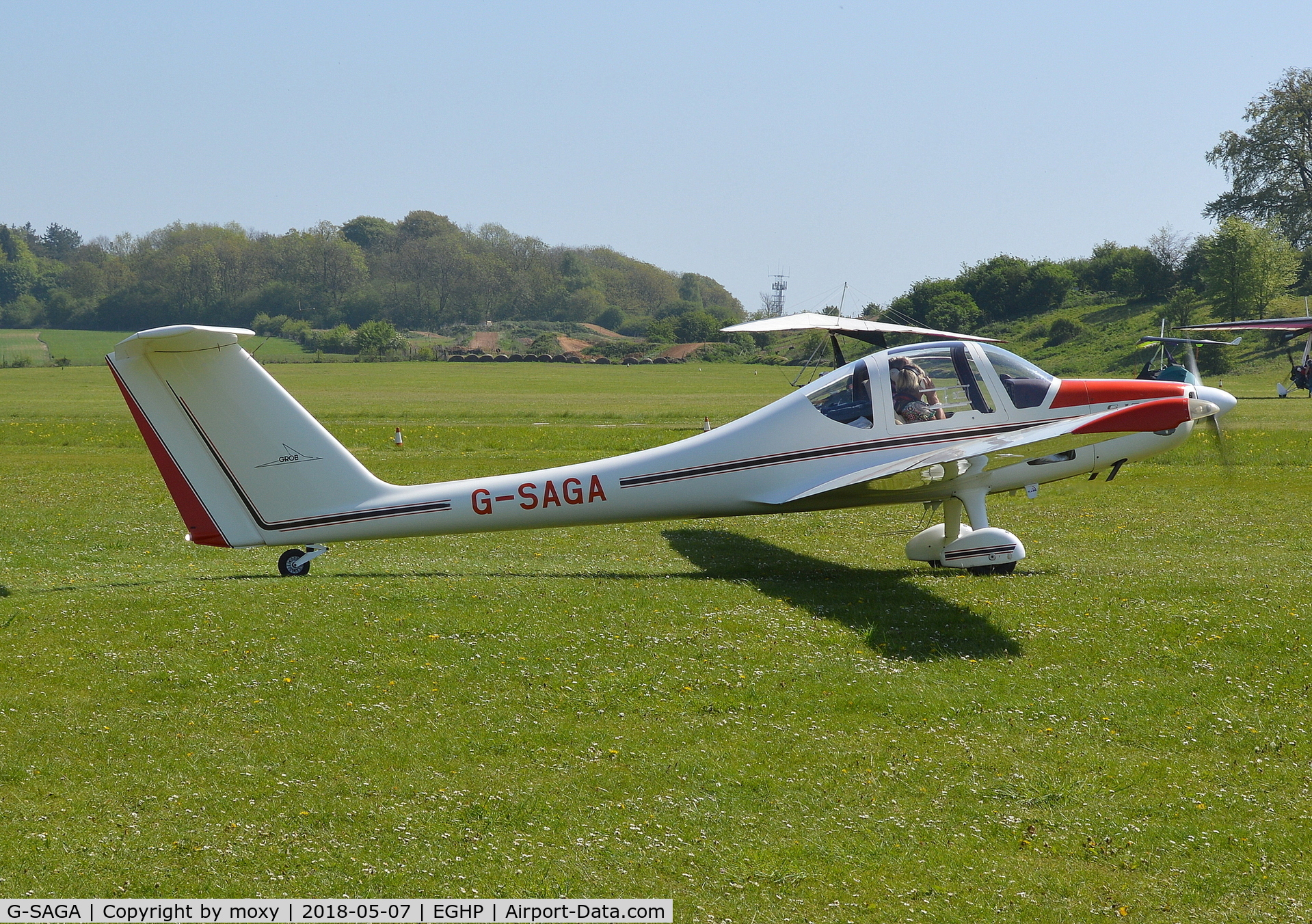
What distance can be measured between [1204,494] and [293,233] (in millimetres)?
178028

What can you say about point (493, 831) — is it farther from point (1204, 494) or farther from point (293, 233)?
point (293, 233)

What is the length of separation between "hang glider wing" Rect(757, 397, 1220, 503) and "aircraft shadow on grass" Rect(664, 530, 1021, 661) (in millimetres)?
1151

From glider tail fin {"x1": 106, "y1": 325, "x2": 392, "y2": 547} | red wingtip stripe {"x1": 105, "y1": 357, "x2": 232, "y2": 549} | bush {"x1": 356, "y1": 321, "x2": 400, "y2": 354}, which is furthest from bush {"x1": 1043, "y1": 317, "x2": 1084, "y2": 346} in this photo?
red wingtip stripe {"x1": 105, "y1": 357, "x2": 232, "y2": 549}

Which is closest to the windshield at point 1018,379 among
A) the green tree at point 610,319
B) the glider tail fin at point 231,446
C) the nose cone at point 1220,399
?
the nose cone at point 1220,399

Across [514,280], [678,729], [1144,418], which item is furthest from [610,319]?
[678,729]

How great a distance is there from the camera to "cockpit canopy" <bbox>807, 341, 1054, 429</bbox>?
12.4 m

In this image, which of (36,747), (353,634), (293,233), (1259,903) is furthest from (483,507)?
(293,233)

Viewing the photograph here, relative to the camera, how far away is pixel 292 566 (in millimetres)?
11961

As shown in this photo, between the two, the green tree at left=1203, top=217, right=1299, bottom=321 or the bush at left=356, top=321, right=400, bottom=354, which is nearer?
the green tree at left=1203, top=217, right=1299, bottom=321

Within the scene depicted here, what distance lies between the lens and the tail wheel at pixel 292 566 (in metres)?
12.0

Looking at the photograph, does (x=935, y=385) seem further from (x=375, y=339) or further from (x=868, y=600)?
(x=375, y=339)

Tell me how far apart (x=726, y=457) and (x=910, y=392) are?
7.70 ft

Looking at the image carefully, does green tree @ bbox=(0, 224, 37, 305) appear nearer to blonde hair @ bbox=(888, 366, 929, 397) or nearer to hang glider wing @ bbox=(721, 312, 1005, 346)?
hang glider wing @ bbox=(721, 312, 1005, 346)

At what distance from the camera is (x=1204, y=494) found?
19547mm
